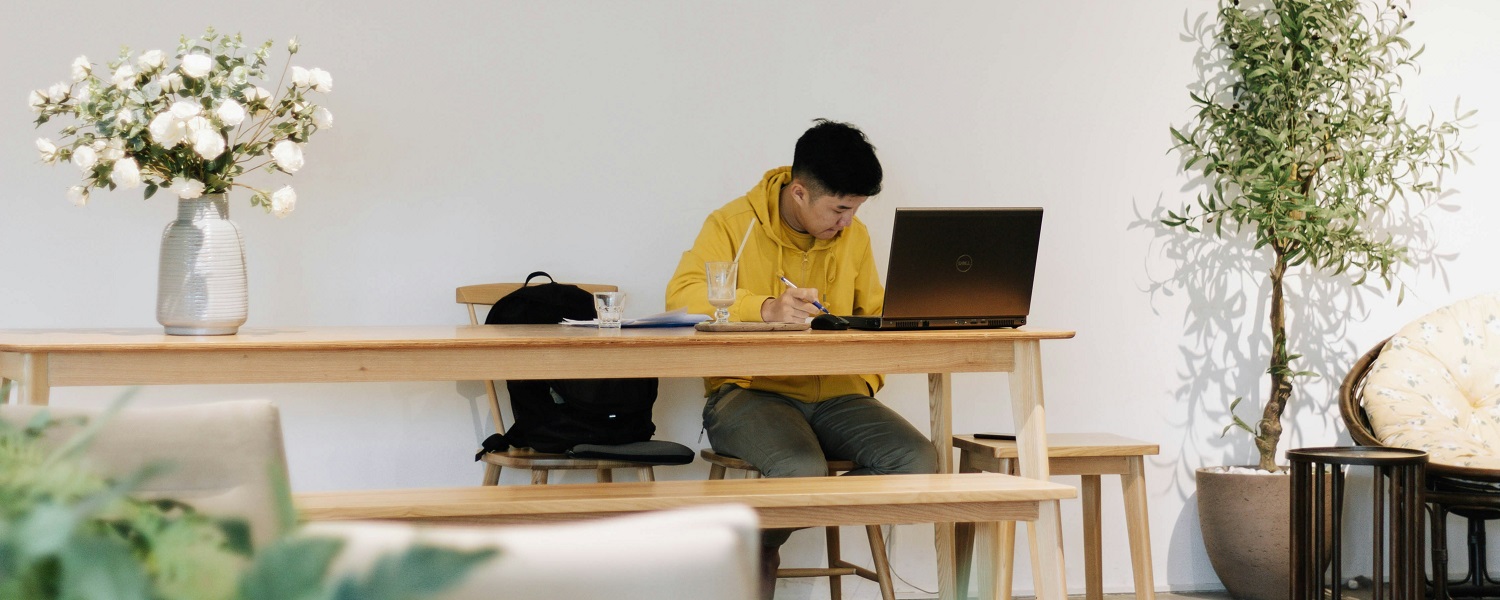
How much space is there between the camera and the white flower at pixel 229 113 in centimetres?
217

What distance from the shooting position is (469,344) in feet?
6.96

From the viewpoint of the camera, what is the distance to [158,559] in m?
0.49

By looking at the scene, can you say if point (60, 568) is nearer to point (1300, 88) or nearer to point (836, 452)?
point (836, 452)

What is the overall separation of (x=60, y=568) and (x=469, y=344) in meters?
1.66

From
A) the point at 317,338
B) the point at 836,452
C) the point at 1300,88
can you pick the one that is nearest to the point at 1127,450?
the point at 836,452

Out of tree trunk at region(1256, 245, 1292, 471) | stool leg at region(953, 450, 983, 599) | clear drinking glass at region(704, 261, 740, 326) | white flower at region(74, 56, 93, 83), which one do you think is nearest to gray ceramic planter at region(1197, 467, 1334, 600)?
tree trunk at region(1256, 245, 1292, 471)

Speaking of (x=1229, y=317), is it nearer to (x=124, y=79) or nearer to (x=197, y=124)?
(x=197, y=124)

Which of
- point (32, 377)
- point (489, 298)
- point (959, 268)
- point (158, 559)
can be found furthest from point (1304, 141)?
point (158, 559)

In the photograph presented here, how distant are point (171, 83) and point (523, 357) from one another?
0.78m

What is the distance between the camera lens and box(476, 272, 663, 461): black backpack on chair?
2.97 meters

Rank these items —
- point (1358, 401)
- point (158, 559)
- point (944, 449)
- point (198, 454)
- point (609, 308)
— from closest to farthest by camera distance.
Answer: point (158, 559) < point (198, 454) < point (609, 308) < point (944, 449) < point (1358, 401)

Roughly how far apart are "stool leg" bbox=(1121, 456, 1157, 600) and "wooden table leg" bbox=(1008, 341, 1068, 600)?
52 cm

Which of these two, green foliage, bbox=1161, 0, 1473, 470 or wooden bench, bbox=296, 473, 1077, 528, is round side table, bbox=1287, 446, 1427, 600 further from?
wooden bench, bbox=296, 473, 1077, 528

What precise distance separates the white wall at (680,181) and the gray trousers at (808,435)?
0.50 m
